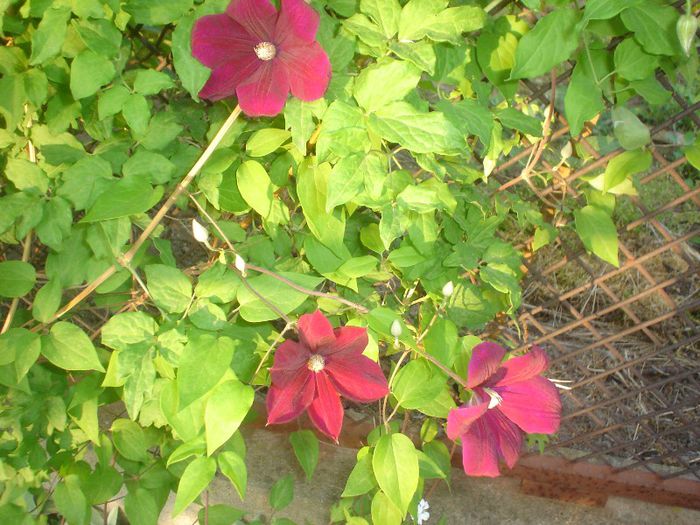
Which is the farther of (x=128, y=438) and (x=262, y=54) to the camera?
(x=128, y=438)

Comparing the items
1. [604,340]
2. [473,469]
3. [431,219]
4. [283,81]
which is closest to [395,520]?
[473,469]

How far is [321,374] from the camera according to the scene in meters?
0.82

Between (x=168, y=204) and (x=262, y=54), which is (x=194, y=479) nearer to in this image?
(x=168, y=204)

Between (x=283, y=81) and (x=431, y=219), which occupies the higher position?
(x=283, y=81)

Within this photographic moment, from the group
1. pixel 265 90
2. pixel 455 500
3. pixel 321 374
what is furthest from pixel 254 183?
pixel 455 500

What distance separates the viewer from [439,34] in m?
0.83

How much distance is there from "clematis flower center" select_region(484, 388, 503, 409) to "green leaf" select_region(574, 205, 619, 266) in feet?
1.43

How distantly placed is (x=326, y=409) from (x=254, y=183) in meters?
0.31

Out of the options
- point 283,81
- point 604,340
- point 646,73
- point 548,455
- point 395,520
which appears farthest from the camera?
point 548,455

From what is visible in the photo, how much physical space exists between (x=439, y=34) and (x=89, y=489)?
2.88ft

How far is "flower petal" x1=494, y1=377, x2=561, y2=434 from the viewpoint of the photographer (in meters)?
0.81

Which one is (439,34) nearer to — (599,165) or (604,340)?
(599,165)

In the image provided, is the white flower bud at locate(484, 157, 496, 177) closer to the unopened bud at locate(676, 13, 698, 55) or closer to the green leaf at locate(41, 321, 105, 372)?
the unopened bud at locate(676, 13, 698, 55)

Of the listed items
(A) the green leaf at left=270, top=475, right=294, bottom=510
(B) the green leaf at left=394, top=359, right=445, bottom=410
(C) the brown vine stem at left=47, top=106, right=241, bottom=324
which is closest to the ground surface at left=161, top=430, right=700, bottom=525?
(A) the green leaf at left=270, top=475, right=294, bottom=510
